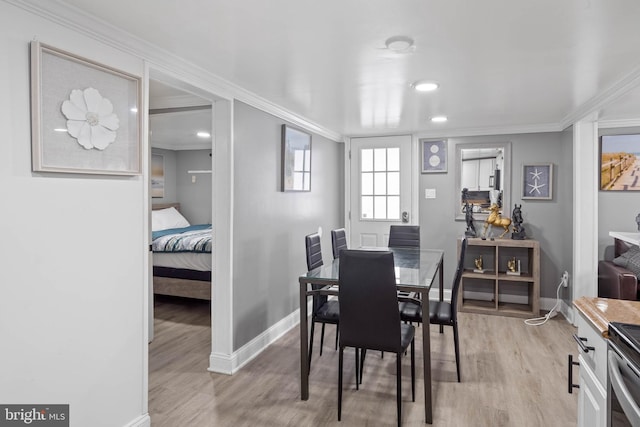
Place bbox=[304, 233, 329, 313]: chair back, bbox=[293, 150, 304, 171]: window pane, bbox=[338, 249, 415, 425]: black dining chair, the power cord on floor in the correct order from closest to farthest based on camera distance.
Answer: bbox=[338, 249, 415, 425]: black dining chair < bbox=[304, 233, 329, 313]: chair back < bbox=[293, 150, 304, 171]: window pane < the power cord on floor

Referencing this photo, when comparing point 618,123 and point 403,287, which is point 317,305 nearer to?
point 403,287

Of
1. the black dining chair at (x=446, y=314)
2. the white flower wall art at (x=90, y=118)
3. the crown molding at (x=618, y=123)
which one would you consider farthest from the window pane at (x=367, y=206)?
the white flower wall art at (x=90, y=118)

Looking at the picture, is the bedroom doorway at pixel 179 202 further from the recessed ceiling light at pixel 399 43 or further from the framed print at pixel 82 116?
the recessed ceiling light at pixel 399 43

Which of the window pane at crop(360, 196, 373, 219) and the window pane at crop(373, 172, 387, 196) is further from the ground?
the window pane at crop(373, 172, 387, 196)

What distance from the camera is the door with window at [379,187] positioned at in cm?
512

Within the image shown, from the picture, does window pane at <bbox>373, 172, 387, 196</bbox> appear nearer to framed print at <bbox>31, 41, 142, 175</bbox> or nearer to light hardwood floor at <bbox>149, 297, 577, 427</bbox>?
light hardwood floor at <bbox>149, 297, 577, 427</bbox>

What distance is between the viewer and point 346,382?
284 cm

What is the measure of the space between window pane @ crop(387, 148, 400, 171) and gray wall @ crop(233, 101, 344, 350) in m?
1.15

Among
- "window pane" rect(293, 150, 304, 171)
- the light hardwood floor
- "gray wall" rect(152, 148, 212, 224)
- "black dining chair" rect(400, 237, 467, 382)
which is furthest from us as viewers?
"gray wall" rect(152, 148, 212, 224)

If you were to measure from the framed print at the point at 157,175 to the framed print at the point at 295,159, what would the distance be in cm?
348

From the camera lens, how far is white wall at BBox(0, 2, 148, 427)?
60.2 inches

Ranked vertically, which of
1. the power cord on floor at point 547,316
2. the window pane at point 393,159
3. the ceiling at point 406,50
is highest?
the ceiling at point 406,50

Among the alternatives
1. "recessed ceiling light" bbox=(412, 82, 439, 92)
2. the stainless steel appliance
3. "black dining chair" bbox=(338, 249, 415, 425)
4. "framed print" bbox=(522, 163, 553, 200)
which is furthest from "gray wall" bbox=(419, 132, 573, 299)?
the stainless steel appliance

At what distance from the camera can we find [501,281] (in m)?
4.75
